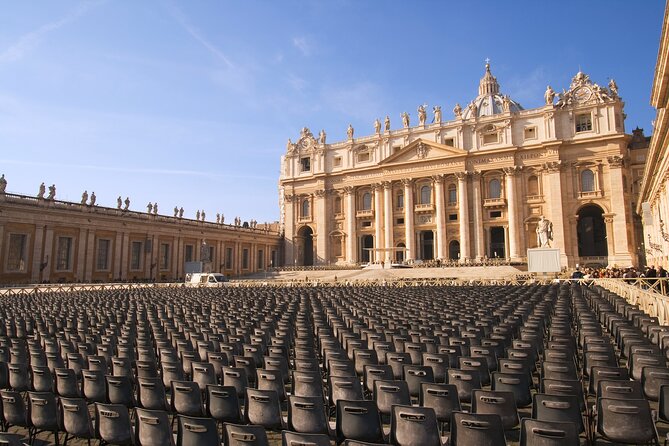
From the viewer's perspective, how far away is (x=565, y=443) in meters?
3.59

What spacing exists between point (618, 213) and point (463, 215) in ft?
50.1

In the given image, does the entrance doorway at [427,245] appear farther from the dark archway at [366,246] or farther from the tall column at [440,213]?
the dark archway at [366,246]

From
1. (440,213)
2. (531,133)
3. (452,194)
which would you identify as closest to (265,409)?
(440,213)

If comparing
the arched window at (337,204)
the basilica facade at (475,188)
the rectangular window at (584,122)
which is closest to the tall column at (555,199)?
the basilica facade at (475,188)

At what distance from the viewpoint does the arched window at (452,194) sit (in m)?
53.7

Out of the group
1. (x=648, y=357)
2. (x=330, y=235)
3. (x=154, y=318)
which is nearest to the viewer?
(x=648, y=357)

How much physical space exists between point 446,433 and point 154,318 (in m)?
9.41

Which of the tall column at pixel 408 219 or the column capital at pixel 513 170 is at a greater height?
the column capital at pixel 513 170

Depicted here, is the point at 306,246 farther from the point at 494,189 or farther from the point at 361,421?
the point at 361,421

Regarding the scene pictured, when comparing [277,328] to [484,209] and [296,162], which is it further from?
[296,162]

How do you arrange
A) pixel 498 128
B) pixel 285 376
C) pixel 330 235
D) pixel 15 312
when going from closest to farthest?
pixel 285 376, pixel 15 312, pixel 498 128, pixel 330 235

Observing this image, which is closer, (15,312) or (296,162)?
(15,312)

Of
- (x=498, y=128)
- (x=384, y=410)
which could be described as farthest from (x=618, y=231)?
(x=384, y=410)

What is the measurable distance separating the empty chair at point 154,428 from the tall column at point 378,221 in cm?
5250
